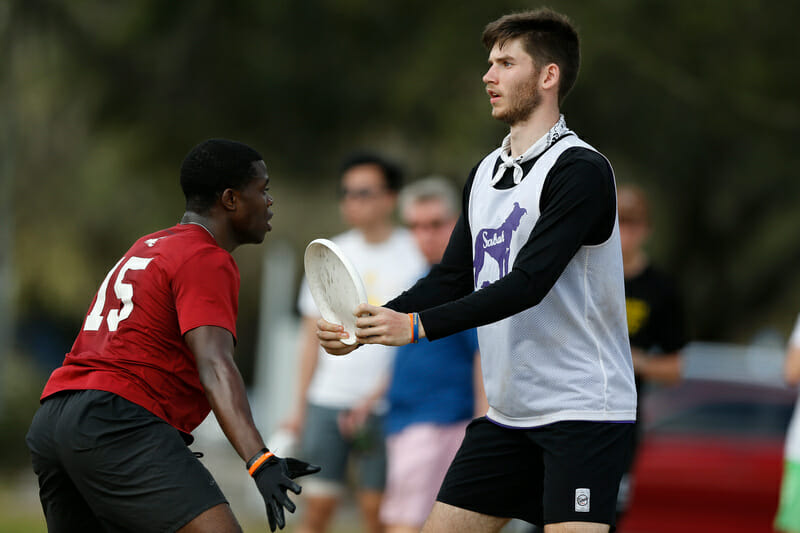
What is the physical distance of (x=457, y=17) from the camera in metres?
10.4

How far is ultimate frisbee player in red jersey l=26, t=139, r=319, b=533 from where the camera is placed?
3803 millimetres

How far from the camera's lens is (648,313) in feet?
21.1

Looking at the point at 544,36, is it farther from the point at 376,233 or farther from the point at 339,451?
the point at 339,451

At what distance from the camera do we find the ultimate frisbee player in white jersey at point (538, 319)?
3752 mm

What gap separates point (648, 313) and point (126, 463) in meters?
3.49

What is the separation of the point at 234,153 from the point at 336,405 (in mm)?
2826

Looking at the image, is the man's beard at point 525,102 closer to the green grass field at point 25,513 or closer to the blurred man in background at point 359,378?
the blurred man in background at point 359,378

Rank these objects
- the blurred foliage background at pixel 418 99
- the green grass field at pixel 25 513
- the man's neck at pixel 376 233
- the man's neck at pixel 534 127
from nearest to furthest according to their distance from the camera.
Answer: the man's neck at pixel 534 127, the man's neck at pixel 376 233, the green grass field at pixel 25 513, the blurred foliage background at pixel 418 99

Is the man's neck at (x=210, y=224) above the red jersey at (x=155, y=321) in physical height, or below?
above

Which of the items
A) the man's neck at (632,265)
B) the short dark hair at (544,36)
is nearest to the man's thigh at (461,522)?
the short dark hair at (544,36)

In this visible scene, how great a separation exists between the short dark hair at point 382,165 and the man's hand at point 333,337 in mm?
2983

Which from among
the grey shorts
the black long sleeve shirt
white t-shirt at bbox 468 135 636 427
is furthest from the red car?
the black long sleeve shirt

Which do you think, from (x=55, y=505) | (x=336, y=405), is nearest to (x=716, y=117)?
(x=336, y=405)

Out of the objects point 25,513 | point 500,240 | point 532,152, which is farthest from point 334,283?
point 25,513
